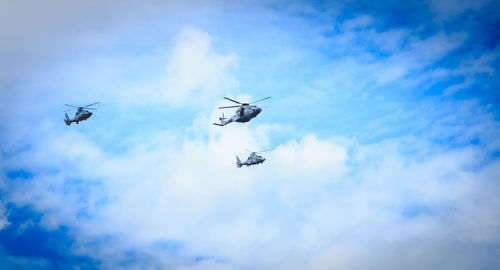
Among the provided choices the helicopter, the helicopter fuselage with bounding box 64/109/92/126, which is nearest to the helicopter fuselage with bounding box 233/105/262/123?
the helicopter

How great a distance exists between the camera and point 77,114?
4193 inches

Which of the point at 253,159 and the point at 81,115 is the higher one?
the point at 81,115

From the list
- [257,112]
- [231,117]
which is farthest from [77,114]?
[257,112]

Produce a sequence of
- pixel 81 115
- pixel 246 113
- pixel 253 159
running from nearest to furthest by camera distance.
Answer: pixel 246 113, pixel 81 115, pixel 253 159

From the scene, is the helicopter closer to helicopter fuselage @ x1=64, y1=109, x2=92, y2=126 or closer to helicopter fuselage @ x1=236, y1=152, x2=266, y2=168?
helicopter fuselage @ x1=236, y1=152, x2=266, y2=168

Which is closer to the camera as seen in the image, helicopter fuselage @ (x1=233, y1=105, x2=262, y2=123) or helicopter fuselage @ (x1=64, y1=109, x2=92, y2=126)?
helicopter fuselage @ (x1=233, y1=105, x2=262, y2=123)

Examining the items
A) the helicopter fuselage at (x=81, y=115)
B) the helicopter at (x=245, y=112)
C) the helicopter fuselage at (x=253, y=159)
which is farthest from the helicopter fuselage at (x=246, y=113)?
the helicopter fuselage at (x=81, y=115)

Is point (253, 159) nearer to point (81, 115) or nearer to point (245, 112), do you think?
point (245, 112)

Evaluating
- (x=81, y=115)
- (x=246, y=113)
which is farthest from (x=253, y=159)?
(x=81, y=115)

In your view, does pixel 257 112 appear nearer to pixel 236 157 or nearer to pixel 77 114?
pixel 236 157

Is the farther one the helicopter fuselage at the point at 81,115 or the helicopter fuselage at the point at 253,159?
the helicopter fuselage at the point at 253,159

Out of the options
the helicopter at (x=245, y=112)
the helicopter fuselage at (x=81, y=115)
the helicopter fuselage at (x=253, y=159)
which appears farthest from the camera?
the helicopter fuselage at (x=253, y=159)

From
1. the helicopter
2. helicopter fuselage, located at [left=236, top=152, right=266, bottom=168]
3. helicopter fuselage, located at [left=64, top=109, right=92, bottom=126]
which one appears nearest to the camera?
the helicopter

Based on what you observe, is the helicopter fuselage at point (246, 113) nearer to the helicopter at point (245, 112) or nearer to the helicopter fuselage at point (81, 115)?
the helicopter at point (245, 112)
